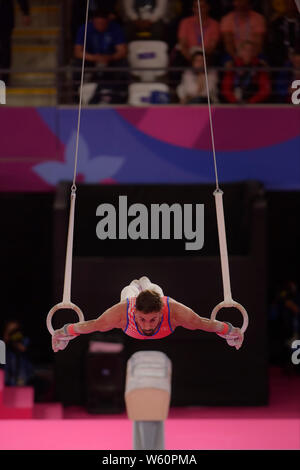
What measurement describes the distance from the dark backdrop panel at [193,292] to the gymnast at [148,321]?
3408 millimetres

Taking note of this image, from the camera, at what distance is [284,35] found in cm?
877

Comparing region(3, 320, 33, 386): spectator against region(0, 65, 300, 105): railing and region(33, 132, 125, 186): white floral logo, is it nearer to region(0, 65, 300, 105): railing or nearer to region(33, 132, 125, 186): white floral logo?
region(33, 132, 125, 186): white floral logo

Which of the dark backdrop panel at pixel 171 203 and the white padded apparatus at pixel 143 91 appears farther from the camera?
the dark backdrop panel at pixel 171 203

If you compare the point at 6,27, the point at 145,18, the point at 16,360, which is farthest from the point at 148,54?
the point at 16,360

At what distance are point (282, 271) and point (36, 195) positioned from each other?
295cm

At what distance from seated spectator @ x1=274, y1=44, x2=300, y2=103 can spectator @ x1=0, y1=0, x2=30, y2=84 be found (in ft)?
8.22

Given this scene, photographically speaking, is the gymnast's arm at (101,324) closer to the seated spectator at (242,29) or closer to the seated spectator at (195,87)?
the seated spectator at (195,87)

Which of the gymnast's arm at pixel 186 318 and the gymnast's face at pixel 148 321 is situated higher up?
the gymnast's arm at pixel 186 318

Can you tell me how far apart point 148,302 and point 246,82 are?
13.6 feet

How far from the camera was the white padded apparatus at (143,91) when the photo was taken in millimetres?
8781

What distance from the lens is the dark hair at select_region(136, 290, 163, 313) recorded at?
17.1 ft

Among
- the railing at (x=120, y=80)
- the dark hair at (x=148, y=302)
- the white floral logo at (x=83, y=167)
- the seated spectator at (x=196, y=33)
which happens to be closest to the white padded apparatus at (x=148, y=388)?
the dark hair at (x=148, y=302)

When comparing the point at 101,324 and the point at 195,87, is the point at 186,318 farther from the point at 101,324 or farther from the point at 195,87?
the point at 195,87
